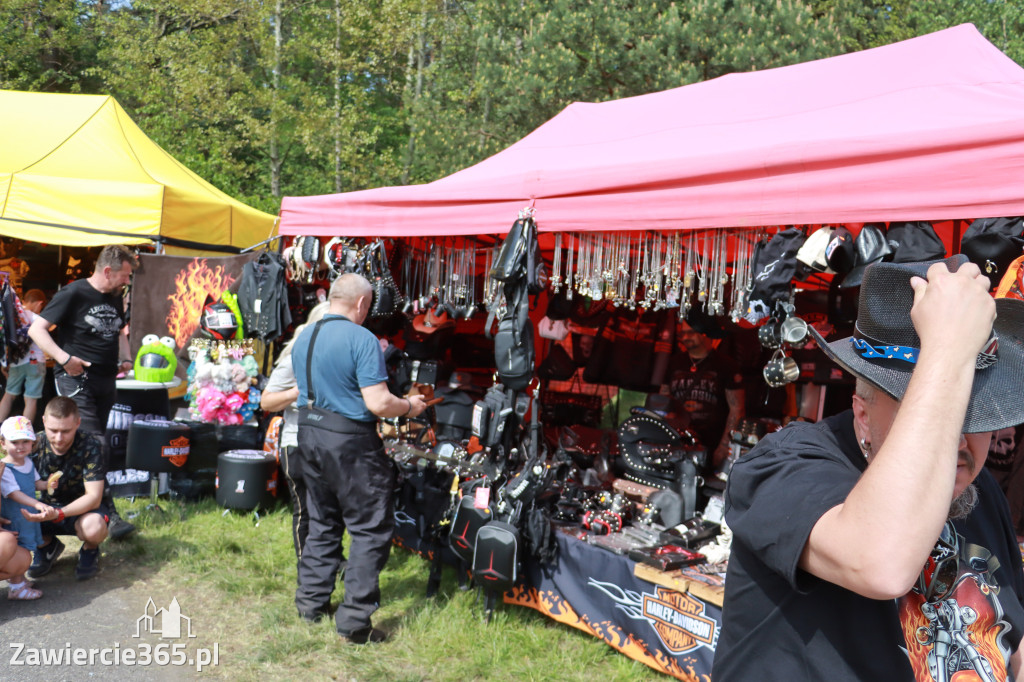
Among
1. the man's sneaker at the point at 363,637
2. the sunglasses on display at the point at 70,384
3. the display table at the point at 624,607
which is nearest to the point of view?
the display table at the point at 624,607

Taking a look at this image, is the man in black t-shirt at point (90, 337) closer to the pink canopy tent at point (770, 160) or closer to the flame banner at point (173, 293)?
the flame banner at point (173, 293)

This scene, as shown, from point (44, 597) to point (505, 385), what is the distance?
2.80 meters

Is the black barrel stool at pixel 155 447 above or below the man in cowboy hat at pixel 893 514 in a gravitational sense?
below

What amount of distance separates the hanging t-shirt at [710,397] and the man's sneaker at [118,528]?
12.4 ft

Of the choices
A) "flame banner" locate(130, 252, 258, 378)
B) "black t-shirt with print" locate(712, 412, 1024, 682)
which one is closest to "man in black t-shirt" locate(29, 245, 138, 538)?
"flame banner" locate(130, 252, 258, 378)

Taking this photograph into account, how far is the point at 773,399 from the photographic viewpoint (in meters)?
5.17

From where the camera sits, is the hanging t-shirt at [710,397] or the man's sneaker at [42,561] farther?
the hanging t-shirt at [710,397]

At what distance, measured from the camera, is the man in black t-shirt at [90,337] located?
5.09m

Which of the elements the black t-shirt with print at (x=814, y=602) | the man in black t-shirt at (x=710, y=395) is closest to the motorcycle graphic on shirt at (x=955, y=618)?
the black t-shirt with print at (x=814, y=602)

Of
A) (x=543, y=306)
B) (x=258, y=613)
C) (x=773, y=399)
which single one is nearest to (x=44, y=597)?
(x=258, y=613)

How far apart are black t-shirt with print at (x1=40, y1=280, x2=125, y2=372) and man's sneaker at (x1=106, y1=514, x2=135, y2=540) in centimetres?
103

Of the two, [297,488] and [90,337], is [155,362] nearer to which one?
[90,337]

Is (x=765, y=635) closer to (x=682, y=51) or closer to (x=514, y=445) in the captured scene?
(x=514, y=445)

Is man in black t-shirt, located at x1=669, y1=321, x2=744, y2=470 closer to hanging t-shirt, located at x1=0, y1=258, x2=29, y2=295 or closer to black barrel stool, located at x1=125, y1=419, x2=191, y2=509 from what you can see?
black barrel stool, located at x1=125, y1=419, x2=191, y2=509
